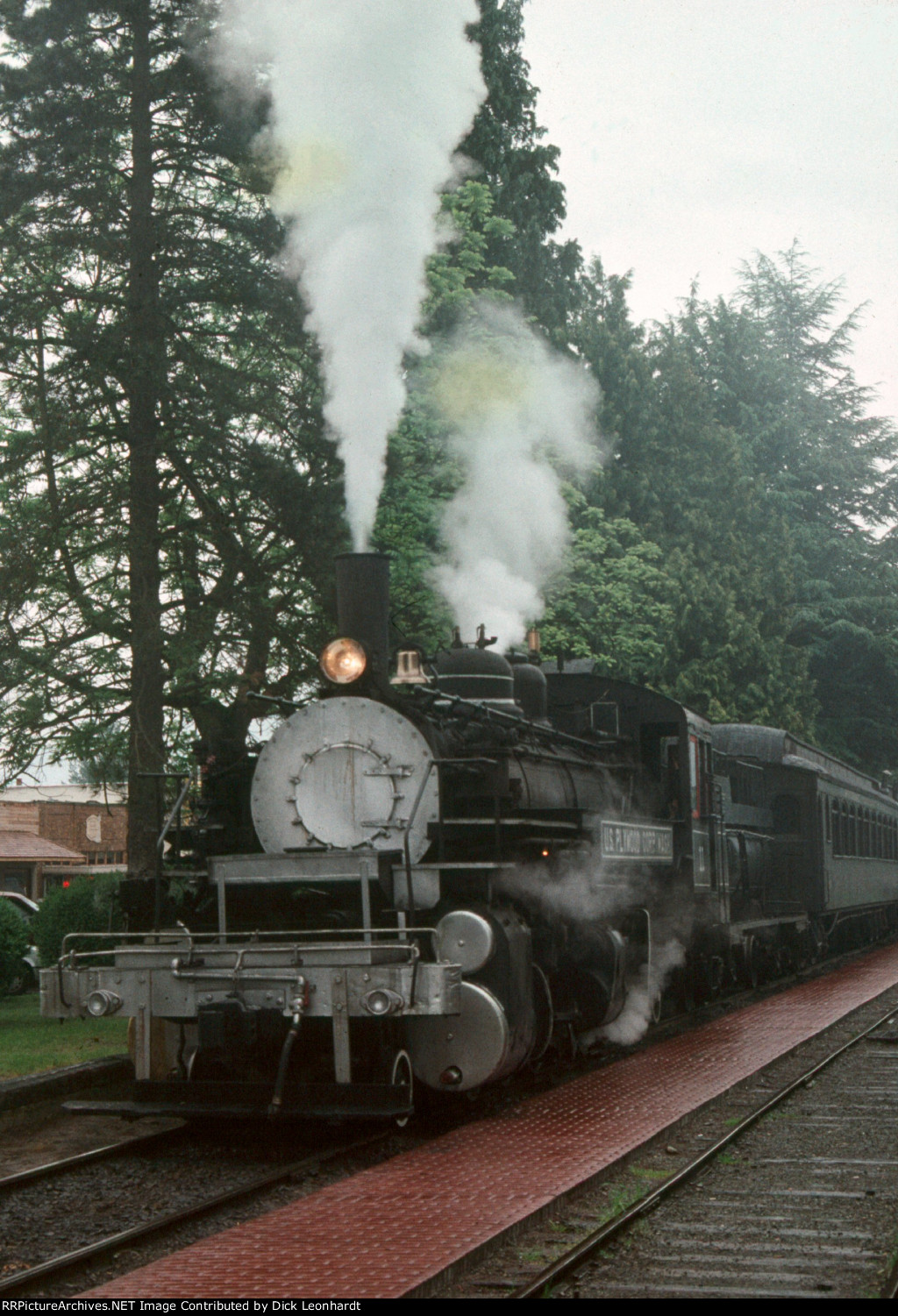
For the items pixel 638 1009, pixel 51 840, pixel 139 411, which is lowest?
pixel 638 1009

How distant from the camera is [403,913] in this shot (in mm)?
8922

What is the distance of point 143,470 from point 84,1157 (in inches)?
412

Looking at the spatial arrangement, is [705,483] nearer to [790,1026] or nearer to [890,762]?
[890,762]

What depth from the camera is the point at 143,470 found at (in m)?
17.5

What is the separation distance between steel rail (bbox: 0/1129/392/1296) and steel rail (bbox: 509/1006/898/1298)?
1969 mm

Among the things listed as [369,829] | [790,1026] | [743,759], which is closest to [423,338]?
[743,759]

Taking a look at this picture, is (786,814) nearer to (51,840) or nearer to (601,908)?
(601,908)

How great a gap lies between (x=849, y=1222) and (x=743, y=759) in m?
14.8

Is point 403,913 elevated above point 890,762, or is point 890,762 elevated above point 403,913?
point 890,762

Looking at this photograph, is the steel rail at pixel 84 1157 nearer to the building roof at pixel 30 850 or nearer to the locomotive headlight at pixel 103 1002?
the locomotive headlight at pixel 103 1002

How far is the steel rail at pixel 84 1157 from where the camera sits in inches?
313

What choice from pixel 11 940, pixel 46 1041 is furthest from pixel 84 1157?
pixel 11 940
